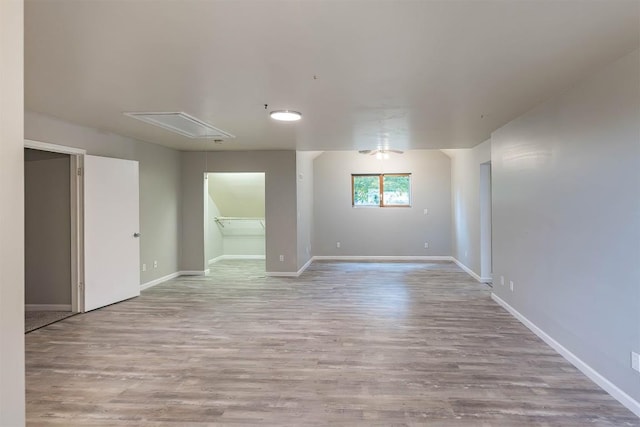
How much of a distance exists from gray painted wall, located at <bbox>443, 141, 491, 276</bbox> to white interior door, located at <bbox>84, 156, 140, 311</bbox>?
533 cm

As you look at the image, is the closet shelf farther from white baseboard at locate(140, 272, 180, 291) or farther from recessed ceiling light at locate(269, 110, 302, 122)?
recessed ceiling light at locate(269, 110, 302, 122)

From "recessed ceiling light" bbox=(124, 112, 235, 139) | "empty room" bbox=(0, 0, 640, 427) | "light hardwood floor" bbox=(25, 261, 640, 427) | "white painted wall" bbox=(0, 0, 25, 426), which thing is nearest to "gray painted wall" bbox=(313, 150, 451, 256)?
"empty room" bbox=(0, 0, 640, 427)

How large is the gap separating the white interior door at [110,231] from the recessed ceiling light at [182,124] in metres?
0.98

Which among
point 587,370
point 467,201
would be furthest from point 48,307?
point 467,201

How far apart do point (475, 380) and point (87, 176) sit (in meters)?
4.73

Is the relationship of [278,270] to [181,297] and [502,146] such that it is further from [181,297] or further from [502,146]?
[502,146]

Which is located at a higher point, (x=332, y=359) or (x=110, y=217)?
(x=110, y=217)

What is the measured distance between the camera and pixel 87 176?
473 cm

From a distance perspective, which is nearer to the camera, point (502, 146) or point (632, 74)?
point (632, 74)

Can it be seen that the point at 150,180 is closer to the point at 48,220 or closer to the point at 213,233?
the point at 48,220

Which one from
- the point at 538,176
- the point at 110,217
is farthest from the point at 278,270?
the point at 538,176

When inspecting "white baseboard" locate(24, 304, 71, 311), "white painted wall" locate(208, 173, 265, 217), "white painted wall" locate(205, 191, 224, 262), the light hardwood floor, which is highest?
"white painted wall" locate(208, 173, 265, 217)

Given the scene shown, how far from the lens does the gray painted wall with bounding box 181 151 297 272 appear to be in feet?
23.2

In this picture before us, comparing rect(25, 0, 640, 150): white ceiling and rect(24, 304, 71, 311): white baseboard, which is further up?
rect(25, 0, 640, 150): white ceiling
